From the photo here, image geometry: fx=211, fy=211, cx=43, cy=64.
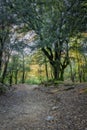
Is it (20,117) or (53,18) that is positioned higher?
(53,18)

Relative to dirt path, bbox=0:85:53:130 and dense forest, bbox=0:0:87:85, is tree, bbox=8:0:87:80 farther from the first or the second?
dirt path, bbox=0:85:53:130

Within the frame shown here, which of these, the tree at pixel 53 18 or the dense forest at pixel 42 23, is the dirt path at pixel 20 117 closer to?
the tree at pixel 53 18

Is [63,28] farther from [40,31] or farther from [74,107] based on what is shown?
[74,107]

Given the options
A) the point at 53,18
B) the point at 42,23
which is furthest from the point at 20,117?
the point at 42,23

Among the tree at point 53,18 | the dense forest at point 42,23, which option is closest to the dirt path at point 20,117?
the tree at point 53,18

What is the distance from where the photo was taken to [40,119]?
8.48 metres

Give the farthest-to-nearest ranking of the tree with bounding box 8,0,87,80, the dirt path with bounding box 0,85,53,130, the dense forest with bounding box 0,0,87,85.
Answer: the dense forest with bounding box 0,0,87,85 → the tree with bounding box 8,0,87,80 → the dirt path with bounding box 0,85,53,130

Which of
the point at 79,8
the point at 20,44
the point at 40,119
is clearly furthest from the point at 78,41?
the point at 40,119

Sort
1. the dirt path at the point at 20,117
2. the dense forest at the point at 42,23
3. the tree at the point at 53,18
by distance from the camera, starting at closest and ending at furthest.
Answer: the dirt path at the point at 20,117 → the tree at the point at 53,18 → the dense forest at the point at 42,23

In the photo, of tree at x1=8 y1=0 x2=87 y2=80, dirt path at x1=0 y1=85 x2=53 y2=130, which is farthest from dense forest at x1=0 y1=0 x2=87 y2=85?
dirt path at x1=0 y1=85 x2=53 y2=130

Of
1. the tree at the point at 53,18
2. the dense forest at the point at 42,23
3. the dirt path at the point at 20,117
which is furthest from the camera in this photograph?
the dense forest at the point at 42,23

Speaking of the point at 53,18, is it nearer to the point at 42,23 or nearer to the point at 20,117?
the point at 42,23

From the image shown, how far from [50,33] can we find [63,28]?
42.9 inches

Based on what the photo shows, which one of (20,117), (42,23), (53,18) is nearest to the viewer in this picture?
(20,117)
